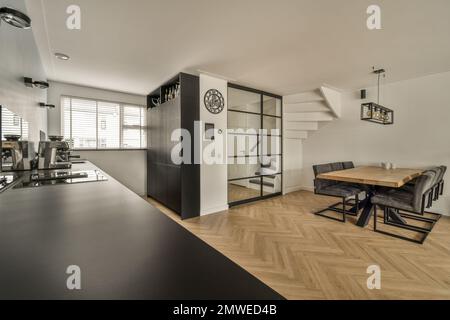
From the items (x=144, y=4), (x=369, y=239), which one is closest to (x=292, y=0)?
(x=144, y=4)

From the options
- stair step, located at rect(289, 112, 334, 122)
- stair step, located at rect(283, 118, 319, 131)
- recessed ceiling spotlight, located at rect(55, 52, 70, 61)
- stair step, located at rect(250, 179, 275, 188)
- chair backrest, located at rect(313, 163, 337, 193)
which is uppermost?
recessed ceiling spotlight, located at rect(55, 52, 70, 61)

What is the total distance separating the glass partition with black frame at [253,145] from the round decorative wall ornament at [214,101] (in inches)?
11.3

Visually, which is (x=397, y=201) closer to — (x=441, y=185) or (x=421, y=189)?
(x=421, y=189)

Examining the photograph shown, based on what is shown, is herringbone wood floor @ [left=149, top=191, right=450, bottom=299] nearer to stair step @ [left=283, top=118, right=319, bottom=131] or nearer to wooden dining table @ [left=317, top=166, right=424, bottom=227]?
wooden dining table @ [left=317, top=166, right=424, bottom=227]

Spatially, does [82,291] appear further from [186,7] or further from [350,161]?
[350,161]

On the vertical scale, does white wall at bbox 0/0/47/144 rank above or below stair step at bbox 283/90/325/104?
below

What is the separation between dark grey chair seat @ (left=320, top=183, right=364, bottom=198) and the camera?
320 cm

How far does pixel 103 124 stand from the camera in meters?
4.41

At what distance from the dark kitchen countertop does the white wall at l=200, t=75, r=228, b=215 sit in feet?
8.97

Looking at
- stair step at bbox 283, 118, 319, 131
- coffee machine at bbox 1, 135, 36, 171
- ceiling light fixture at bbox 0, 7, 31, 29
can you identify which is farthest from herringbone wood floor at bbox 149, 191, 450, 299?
ceiling light fixture at bbox 0, 7, 31, 29

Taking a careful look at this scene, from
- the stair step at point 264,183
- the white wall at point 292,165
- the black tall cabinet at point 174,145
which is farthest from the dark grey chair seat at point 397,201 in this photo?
the black tall cabinet at point 174,145

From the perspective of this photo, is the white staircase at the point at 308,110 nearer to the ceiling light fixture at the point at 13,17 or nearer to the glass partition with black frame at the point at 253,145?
the glass partition with black frame at the point at 253,145

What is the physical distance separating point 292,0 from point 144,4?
132 centimetres

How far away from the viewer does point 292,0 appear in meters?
1.73
